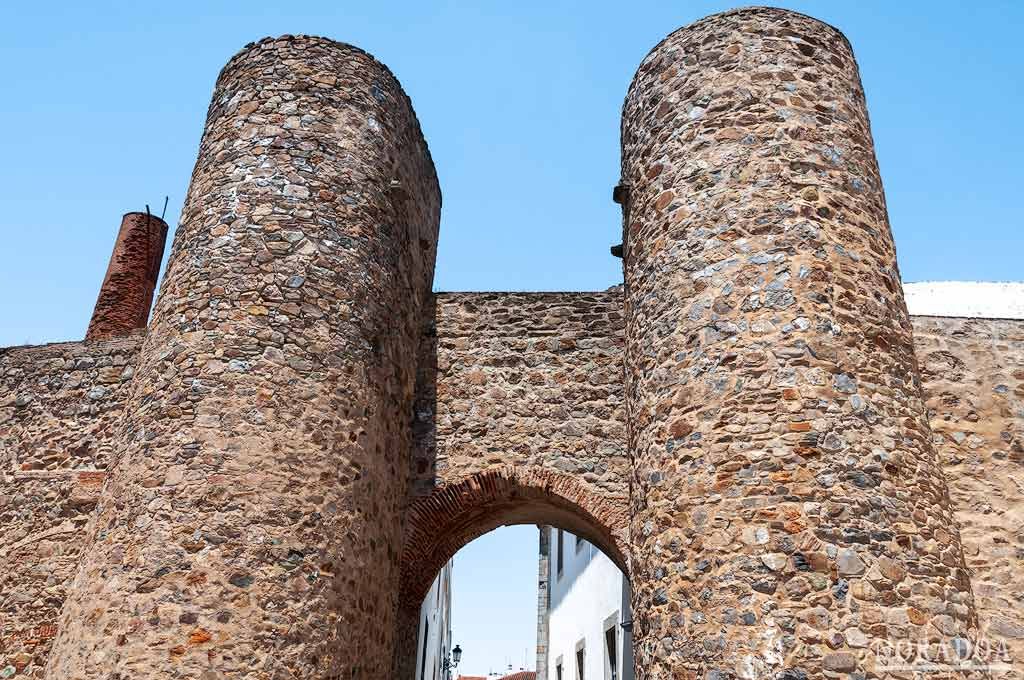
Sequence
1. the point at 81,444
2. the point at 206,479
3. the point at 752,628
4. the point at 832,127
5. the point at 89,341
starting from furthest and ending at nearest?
the point at 89,341 → the point at 81,444 → the point at 832,127 → the point at 206,479 → the point at 752,628

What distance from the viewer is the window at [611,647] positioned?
12.1m

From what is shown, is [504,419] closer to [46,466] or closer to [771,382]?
[771,382]

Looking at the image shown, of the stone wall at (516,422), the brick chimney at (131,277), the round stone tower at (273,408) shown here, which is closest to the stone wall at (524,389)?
the stone wall at (516,422)

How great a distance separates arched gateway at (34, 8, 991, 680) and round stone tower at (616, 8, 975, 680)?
0.07ft

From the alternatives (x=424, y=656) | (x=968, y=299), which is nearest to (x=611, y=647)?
(x=424, y=656)

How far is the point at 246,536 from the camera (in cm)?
567

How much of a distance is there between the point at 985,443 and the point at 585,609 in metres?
8.84

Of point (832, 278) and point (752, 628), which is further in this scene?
point (832, 278)

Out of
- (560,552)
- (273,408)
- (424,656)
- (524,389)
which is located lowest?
(424,656)

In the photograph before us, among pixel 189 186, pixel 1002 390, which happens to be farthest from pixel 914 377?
pixel 189 186

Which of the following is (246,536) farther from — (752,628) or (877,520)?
(877,520)

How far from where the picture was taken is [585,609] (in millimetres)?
14430

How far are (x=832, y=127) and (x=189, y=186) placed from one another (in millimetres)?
5485

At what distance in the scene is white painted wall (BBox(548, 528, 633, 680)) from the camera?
11773 millimetres
